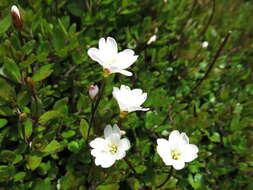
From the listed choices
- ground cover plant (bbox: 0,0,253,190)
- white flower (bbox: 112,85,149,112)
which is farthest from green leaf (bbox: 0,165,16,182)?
white flower (bbox: 112,85,149,112)

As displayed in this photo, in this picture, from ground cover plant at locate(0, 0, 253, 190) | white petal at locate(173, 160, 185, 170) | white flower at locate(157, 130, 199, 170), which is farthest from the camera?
ground cover plant at locate(0, 0, 253, 190)

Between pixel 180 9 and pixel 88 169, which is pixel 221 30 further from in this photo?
pixel 88 169

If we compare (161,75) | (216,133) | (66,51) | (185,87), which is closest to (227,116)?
(216,133)

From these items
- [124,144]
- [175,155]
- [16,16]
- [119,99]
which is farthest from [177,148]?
[16,16]

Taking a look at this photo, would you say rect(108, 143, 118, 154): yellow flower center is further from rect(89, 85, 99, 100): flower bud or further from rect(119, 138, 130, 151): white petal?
rect(89, 85, 99, 100): flower bud

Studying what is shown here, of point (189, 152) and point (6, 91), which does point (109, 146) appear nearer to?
point (189, 152)

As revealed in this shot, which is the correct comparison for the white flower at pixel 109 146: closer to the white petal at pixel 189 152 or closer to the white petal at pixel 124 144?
the white petal at pixel 124 144
